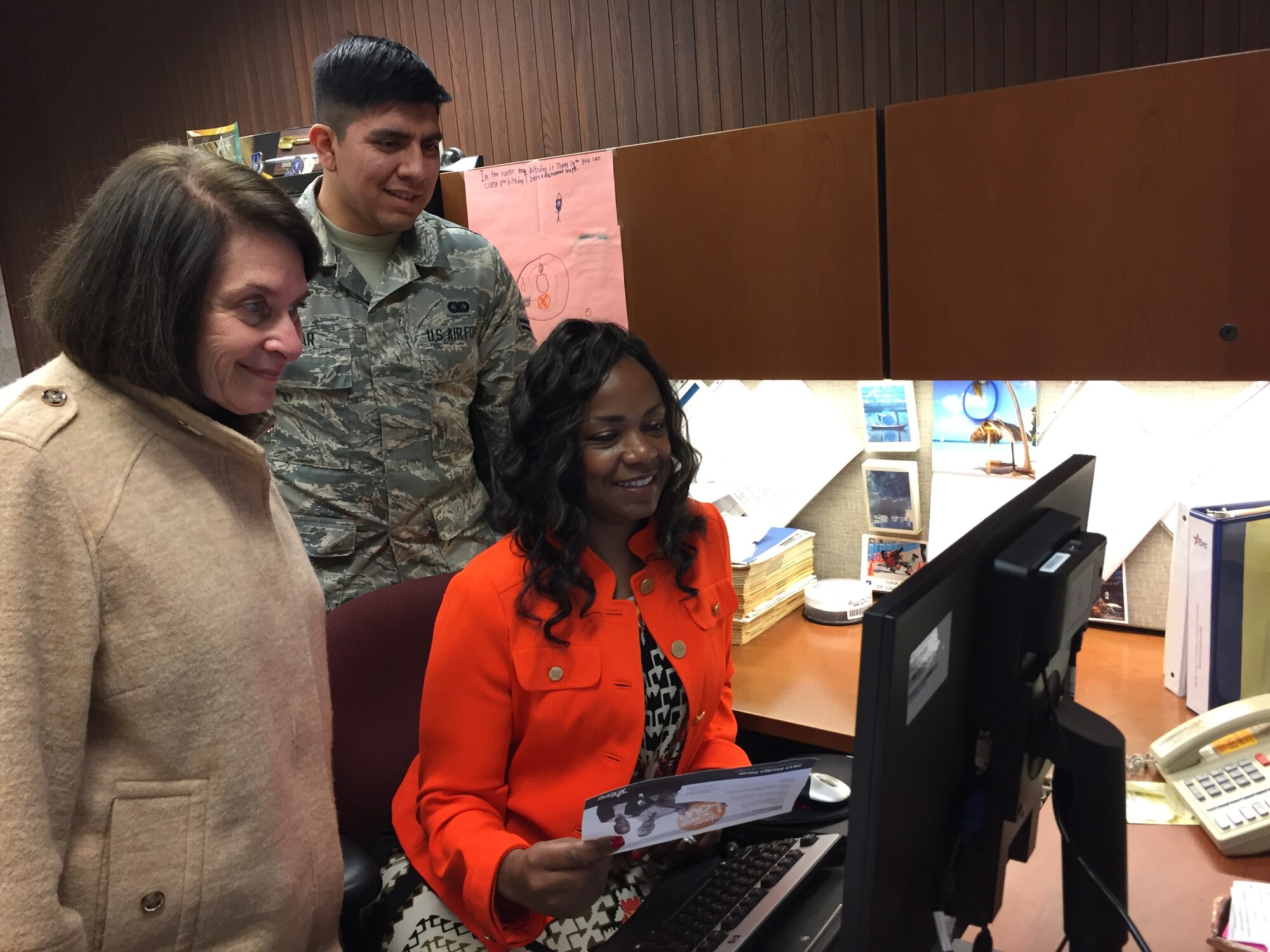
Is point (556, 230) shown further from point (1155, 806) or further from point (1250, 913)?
point (1250, 913)

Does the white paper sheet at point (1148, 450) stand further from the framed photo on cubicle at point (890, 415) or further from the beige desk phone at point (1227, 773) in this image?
the beige desk phone at point (1227, 773)

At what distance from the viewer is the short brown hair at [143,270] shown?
87cm

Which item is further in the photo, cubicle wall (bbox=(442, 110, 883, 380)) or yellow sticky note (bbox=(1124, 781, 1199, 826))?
cubicle wall (bbox=(442, 110, 883, 380))

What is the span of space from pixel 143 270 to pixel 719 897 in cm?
96

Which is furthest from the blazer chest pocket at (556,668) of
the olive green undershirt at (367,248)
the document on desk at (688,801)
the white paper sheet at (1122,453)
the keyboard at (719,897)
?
the white paper sheet at (1122,453)

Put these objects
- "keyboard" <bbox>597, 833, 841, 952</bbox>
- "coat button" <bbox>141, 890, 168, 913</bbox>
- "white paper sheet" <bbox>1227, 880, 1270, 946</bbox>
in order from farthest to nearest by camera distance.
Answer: "keyboard" <bbox>597, 833, 841, 952</bbox> → "white paper sheet" <bbox>1227, 880, 1270, 946</bbox> → "coat button" <bbox>141, 890, 168, 913</bbox>

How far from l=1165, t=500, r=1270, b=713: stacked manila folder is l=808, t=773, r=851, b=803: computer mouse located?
0.69 m

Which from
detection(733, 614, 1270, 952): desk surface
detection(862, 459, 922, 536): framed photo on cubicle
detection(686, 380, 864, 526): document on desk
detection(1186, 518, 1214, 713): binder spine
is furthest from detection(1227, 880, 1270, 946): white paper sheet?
detection(686, 380, 864, 526): document on desk

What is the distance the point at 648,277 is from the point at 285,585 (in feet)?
3.53

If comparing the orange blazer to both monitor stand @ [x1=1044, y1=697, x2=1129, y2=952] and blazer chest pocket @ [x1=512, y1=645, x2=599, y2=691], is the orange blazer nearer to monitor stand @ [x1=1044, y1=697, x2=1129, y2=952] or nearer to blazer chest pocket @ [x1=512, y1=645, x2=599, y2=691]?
blazer chest pocket @ [x1=512, y1=645, x2=599, y2=691]

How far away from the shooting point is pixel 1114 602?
200 cm

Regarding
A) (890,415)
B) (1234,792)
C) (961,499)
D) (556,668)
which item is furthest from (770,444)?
(1234,792)

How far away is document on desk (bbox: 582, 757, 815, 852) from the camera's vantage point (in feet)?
2.84

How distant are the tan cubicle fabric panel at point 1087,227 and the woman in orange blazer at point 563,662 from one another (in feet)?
1.68
